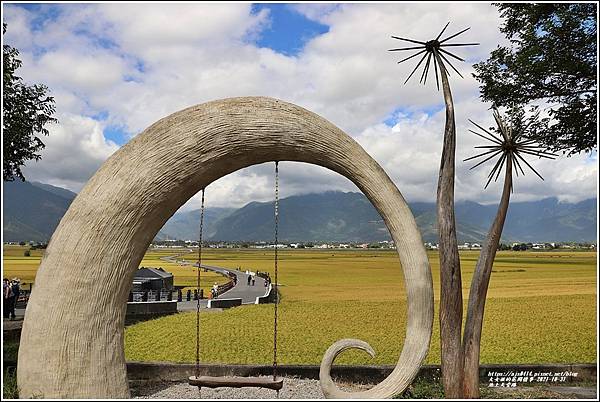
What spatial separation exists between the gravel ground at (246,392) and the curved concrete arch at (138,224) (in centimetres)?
197

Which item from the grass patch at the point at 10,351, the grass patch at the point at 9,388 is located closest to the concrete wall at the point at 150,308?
the grass patch at the point at 10,351

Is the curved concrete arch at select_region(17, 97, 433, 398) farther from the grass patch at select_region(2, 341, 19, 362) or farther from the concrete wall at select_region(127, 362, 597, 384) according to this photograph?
the concrete wall at select_region(127, 362, 597, 384)

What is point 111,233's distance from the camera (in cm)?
538

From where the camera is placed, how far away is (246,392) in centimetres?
775

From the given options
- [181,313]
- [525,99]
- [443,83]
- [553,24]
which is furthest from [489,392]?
[181,313]

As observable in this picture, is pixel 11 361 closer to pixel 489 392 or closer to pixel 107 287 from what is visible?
pixel 107 287

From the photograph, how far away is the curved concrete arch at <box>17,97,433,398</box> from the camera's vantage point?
5.27 meters

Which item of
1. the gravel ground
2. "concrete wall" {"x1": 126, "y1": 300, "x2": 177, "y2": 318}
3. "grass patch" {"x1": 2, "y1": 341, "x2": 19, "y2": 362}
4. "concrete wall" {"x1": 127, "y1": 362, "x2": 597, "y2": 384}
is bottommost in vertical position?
the gravel ground

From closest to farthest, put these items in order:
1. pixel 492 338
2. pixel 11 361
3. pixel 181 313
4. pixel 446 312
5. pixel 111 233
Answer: pixel 111 233
pixel 446 312
pixel 11 361
pixel 492 338
pixel 181 313

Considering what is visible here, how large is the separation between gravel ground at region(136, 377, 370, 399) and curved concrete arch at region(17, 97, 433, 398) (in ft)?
6.48

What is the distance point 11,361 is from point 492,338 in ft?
35.1

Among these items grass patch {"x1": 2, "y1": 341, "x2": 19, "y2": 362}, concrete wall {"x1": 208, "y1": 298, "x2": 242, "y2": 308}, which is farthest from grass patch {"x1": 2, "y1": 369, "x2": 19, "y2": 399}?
concrete wall {"x1": 208, "y1": 298, "x2": 242, "y2": 308}

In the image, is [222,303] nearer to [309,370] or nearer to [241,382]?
[309,370]

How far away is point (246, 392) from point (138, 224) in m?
3.67
